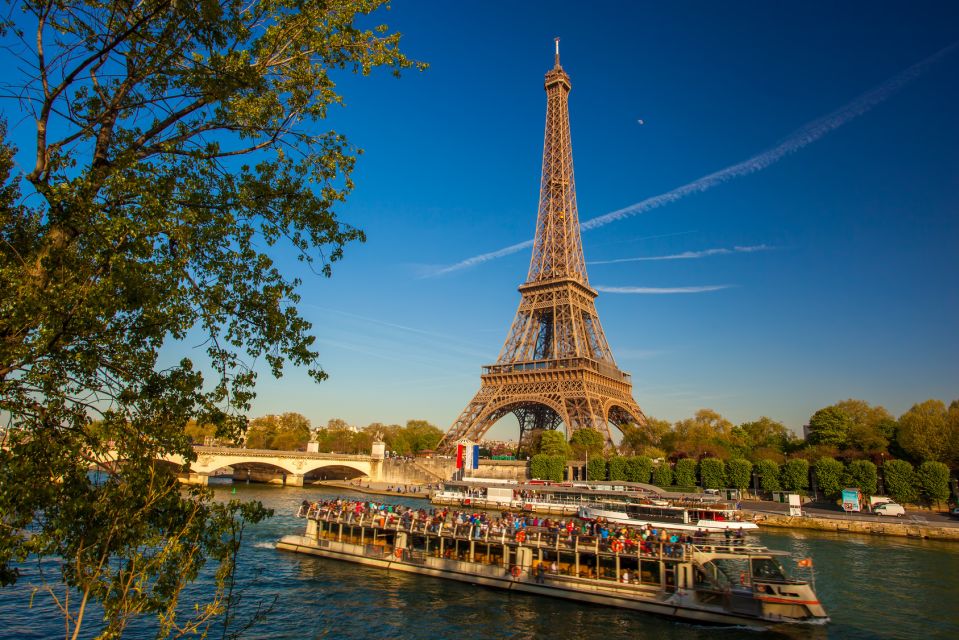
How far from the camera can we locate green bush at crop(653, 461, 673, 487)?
205 ft

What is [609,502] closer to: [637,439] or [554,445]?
[554,445]

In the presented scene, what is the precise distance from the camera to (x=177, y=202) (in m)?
7.45

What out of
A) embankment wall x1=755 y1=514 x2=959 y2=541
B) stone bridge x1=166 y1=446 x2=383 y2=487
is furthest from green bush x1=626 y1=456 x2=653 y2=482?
stone bridge x1=166 y1=446 x2=383 y2=487

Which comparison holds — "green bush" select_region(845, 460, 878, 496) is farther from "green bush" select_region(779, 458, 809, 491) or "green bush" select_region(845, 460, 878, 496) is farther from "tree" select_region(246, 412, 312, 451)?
"tree" select_region(246, 412, 312, 451)

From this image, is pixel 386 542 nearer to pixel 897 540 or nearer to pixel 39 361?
pixel 39 361

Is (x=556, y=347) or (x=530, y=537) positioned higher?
(x=556, y=347)

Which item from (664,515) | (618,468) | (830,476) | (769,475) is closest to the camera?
(664,515)

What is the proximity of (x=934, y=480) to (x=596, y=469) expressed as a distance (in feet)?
99.5

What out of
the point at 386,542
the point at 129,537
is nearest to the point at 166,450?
the point at 129,537

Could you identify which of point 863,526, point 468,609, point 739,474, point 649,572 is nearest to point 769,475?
point 739,474

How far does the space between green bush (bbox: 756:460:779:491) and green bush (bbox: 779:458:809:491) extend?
777mm

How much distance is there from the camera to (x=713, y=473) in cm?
6059

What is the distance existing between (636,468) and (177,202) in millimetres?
62921

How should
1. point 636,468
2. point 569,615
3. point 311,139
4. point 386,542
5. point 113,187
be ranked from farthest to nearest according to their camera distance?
1. point 636,468
2. point 386,542
3. point 569,615
4. point 311,139
5. point 113,187
